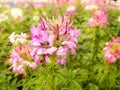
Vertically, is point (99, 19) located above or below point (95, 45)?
above

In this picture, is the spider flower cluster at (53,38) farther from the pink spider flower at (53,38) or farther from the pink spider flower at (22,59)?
the pink spider flower at (22,59)

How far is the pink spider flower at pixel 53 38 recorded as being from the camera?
254 centimetres

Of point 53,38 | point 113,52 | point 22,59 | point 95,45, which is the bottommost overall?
point 95,45

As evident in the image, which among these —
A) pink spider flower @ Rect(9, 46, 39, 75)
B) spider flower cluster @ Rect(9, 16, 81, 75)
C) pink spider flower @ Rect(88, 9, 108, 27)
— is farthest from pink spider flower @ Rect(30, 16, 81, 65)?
pink spider flower @ Rect(88, 9, 108, 27)

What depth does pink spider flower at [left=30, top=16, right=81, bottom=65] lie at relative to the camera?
254 cm

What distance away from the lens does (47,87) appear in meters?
2.73

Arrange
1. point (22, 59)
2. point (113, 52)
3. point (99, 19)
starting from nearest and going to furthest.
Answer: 1. point (22, 59)
2. point (113, 52)
3. point (99, 19)

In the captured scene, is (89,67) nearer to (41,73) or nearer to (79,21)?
(41,73)

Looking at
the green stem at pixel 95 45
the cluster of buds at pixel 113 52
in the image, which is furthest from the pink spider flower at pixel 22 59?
the green stem at pixel 95 45

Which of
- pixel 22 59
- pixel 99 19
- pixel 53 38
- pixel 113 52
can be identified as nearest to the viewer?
pixel 53 38

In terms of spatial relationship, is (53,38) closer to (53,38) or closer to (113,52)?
(53,38)

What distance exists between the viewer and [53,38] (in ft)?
8.33

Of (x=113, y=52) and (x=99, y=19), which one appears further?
(x=99, y=19)

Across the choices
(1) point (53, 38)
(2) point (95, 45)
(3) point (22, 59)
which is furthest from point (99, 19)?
(1) point (53, 38)
